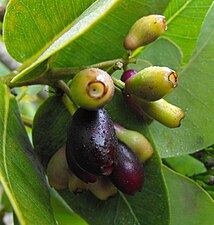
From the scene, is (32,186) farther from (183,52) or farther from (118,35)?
(183,52)

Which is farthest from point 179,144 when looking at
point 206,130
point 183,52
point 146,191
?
point 183,52

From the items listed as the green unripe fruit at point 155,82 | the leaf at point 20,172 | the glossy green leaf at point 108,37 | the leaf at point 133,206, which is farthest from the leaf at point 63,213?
the green unripe fruit at point 155,82

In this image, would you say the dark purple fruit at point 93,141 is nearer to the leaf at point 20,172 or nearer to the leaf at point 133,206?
the leaf at point 20,172

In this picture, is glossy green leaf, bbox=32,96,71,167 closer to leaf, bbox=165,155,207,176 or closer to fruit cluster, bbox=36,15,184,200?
fruit cluster, bbox=36,15,184,200

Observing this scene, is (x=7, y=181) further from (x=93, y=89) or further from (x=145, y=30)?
(x=145, y=30)

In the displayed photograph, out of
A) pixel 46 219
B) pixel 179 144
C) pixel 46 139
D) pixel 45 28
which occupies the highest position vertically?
pixel 45 28
